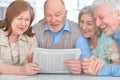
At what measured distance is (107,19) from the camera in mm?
1546

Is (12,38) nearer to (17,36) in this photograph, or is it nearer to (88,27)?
(17,36)

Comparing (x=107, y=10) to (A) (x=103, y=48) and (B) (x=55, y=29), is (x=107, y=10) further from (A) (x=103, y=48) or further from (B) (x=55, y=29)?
(B) (x=55, y=29)

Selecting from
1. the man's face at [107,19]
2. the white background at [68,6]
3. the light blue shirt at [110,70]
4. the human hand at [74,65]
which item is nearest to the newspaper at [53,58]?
the human hand at [74,65]

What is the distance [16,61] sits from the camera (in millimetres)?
1619

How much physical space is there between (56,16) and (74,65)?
421mm

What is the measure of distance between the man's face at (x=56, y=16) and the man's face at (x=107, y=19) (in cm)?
25

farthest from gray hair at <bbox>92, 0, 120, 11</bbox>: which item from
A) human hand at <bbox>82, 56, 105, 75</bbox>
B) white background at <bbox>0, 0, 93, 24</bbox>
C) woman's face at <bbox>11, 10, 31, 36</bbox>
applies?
white background at <bbox>0, 0, 93, 24</bbox>

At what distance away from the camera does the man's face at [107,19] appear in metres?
1.53

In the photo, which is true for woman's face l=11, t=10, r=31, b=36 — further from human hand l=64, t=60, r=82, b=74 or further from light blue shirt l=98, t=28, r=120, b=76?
light blue shirt l=98, t=28, r=120, b=76

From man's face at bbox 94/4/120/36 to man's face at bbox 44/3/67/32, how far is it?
254 mm

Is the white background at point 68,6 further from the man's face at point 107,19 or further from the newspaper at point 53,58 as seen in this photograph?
the newspaper at point 53,58

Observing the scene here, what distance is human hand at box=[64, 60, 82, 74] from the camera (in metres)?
1.43

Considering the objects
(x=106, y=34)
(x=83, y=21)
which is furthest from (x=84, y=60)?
(x=83, y=21)

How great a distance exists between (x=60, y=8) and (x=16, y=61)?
17.1 inches
